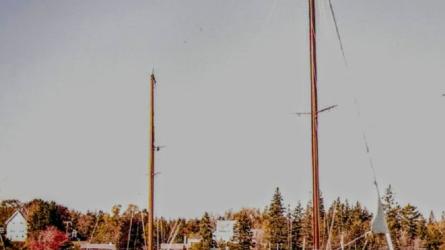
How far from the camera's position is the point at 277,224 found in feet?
263

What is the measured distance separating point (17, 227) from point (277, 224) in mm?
44495

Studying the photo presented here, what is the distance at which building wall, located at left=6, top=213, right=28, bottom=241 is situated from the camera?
96.0m

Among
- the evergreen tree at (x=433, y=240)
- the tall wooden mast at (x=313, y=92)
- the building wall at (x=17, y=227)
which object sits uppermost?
the tall wooden mast at (x=313, y=92)

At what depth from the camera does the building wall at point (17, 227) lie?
9600 cm

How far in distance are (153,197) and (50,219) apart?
70884 mm

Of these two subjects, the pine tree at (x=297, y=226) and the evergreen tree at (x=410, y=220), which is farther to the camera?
the evergreen tree at (x=410, y=220)

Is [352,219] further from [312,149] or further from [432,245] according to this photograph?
[312,149]

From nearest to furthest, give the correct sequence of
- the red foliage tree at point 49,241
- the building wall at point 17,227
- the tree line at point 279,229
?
the red foliage tree at point 49,241, the tree line at point 279,229, the building wall at point 17,227

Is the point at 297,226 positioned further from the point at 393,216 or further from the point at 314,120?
the point at 314,120

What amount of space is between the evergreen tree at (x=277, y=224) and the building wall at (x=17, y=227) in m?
41.1

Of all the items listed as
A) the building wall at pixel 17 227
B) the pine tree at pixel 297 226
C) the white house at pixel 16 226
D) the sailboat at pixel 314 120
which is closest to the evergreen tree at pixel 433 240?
the pine tree at pixel 297 226

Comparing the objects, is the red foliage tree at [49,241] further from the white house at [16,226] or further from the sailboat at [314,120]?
the sailboat at [314,120]

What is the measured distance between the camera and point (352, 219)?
92875 mm

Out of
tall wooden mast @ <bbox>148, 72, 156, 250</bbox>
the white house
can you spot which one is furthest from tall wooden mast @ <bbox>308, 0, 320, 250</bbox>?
the white house
